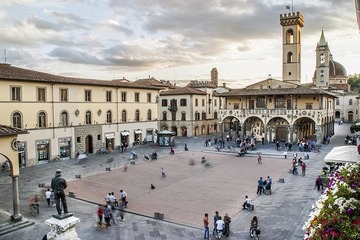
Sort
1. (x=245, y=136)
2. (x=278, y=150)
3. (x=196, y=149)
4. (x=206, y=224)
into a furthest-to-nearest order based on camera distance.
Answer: (x=245, y=136) → (x=196, y=149) → (x=278, y=150) → (x=206, y=224)

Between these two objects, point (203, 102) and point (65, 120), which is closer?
point (65, 120)

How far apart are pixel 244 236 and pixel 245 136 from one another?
125 ft

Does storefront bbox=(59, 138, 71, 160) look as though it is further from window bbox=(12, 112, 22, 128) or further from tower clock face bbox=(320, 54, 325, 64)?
tower clock face bbox=(320, 54, 325, 64)

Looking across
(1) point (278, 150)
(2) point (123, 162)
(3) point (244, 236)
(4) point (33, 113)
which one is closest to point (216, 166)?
(2) point (123, 162)

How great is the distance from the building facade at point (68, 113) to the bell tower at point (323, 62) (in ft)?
215

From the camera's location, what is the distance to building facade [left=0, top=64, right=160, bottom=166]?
33.1 m

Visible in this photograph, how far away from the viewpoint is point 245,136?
5294cm

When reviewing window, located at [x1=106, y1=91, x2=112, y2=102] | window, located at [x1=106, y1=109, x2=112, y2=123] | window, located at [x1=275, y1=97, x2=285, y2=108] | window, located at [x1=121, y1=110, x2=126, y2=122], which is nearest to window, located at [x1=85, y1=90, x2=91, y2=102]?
window, located at [x1=106, y1=91, x2=112, y2=102]

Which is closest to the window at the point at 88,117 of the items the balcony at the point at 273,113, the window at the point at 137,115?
the window at the point at 137,115

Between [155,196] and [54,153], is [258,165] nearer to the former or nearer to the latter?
[155,196]

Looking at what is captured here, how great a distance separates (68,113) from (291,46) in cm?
4083

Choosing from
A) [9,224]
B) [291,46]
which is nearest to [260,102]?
[291,46]

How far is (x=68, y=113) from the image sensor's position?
38438 mm

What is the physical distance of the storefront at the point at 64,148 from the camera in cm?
3756
